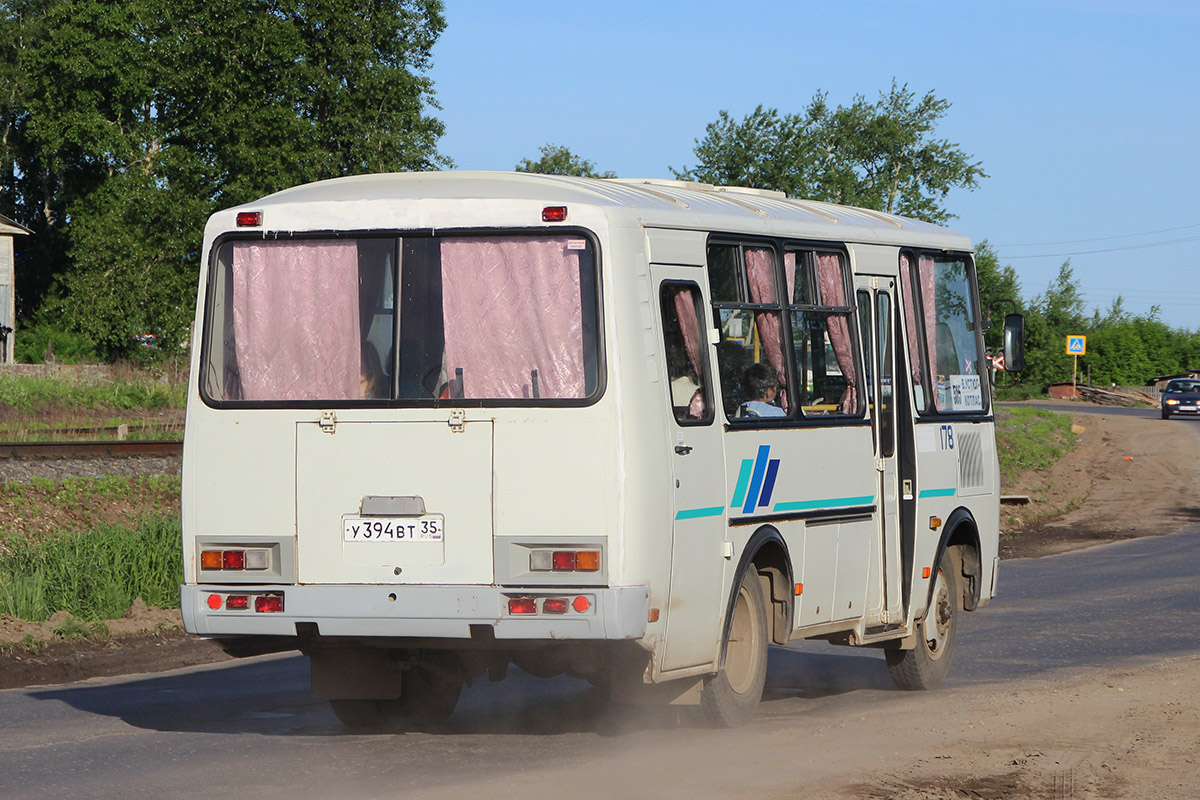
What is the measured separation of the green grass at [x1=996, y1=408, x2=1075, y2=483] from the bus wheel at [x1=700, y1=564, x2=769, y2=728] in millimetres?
21054

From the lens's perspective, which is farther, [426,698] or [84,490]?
[84,490]

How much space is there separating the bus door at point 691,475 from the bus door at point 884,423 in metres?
2.06

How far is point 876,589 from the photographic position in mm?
10914

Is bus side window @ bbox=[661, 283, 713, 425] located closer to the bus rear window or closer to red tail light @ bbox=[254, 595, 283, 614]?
the bus rear window

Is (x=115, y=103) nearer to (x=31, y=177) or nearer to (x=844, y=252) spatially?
(x=31, y=177)

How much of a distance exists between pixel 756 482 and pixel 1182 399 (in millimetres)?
55970

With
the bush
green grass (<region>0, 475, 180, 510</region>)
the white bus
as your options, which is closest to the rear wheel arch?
the white bus

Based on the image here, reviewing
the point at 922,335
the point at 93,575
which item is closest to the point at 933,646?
the point at 922,335

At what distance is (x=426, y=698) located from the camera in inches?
396

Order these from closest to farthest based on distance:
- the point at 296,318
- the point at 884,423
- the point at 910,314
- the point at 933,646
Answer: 1. the point at 296,318
2. the point at 884,423
3. the point at 910,314
4. the point at 933,646

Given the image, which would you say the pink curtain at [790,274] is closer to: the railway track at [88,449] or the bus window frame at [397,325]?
the bus window frame at [397,325]

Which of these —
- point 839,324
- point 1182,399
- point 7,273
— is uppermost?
point 7,273

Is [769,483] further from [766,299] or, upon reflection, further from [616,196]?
[616,196]

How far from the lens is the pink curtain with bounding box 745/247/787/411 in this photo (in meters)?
9.79
